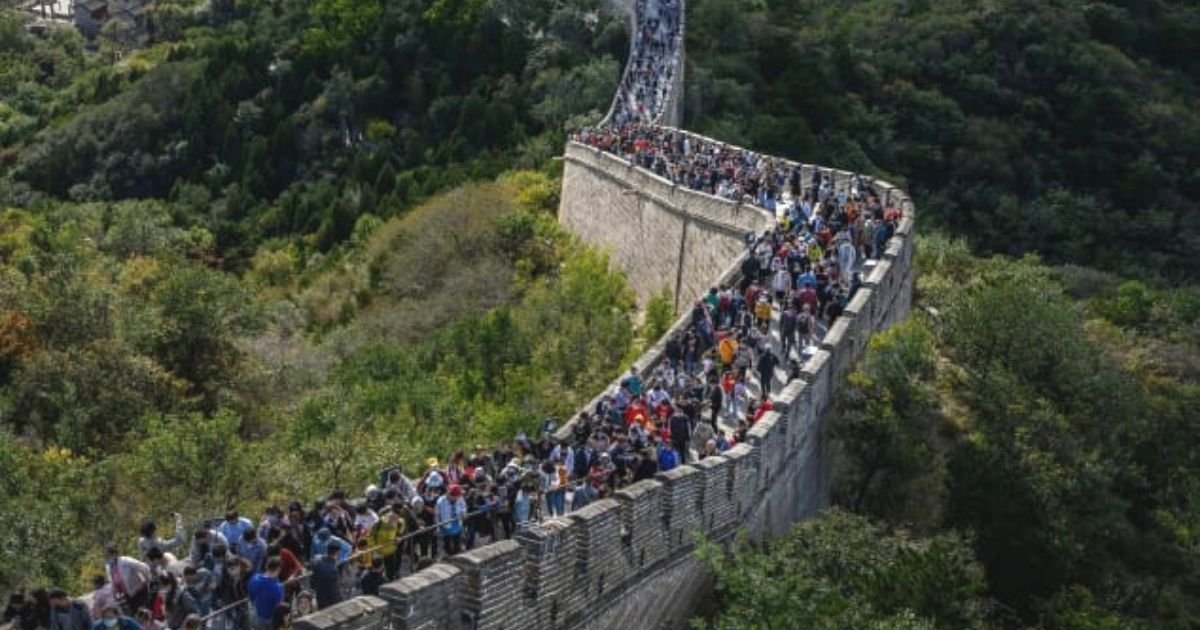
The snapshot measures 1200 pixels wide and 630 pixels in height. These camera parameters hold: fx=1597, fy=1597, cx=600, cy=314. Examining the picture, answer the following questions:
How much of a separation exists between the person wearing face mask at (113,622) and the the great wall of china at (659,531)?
1624 millimetres

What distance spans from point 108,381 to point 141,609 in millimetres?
19597

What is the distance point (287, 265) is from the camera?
54.8 meters

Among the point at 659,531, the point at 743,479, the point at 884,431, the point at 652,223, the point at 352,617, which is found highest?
the point at 352,617

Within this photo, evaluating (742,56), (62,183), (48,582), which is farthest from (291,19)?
(48,582)

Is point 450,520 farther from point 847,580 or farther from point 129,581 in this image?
point 847,580

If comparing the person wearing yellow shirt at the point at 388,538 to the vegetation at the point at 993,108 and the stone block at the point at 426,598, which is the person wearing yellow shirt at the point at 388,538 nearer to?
the stone block at the point at 426,598

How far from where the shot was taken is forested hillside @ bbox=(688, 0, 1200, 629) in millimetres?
20484

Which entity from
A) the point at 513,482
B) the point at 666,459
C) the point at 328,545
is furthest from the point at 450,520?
the point at 666,459

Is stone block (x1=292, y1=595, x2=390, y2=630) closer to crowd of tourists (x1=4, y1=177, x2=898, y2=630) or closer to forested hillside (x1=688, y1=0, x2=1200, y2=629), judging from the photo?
crowd of tourists (x1=4, y1=177, x2=898, y2=630)

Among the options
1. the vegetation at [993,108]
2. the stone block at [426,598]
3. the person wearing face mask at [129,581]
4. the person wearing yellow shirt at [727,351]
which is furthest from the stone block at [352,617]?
the vegetation at [993,108]

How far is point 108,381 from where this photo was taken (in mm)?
30984

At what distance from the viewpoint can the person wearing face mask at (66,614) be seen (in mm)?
11875

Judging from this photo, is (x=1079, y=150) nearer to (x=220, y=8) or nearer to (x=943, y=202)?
(x=943, y=202)

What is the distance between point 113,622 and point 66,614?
1.70ft
